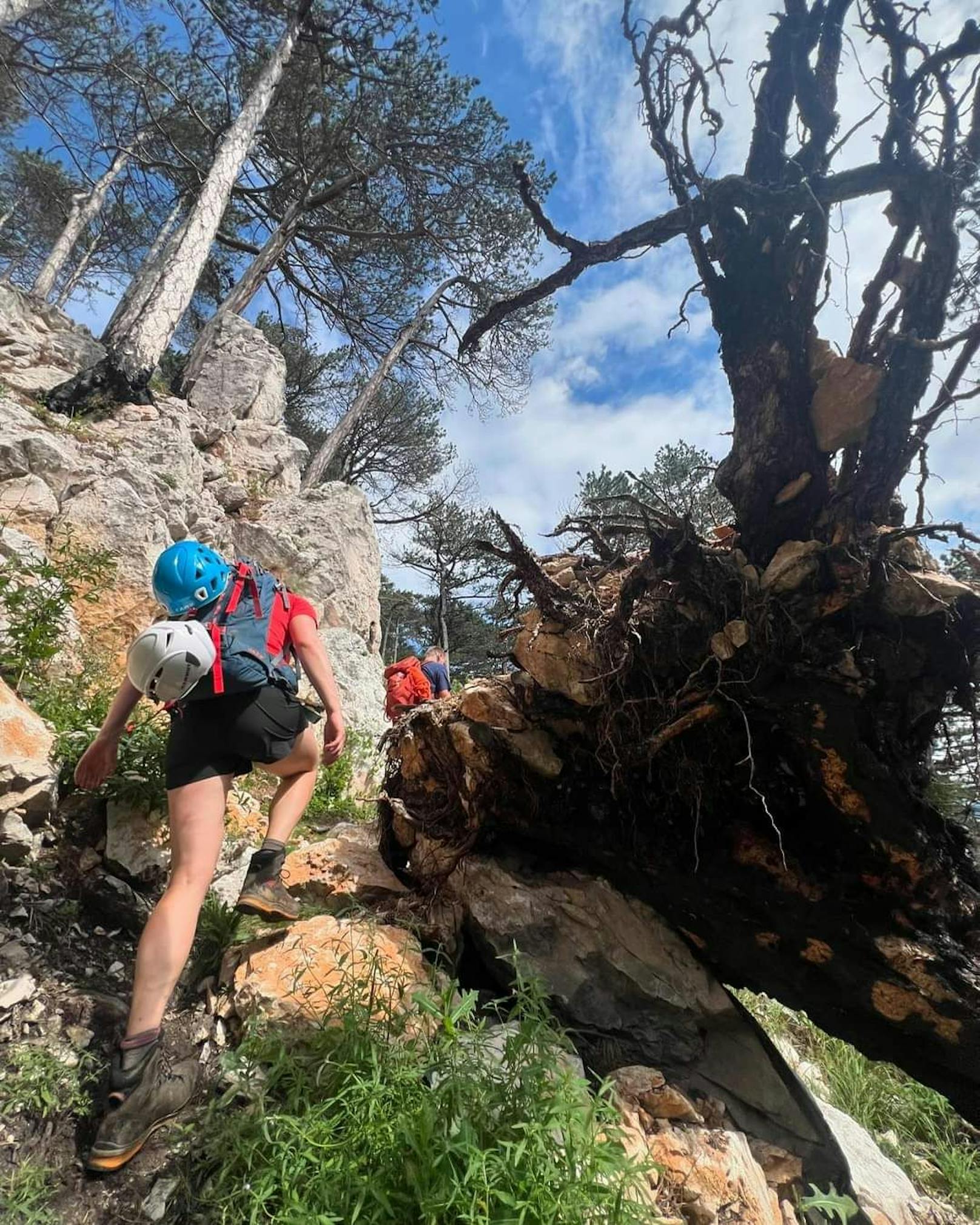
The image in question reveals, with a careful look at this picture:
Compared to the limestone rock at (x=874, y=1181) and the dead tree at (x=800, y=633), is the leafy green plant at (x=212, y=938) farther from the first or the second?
the limestone rock at (x=874, y=1181)

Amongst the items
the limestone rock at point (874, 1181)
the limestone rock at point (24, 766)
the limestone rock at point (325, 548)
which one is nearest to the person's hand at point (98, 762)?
the limestone rock at point (24, 766)

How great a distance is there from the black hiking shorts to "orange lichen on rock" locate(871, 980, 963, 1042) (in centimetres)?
242

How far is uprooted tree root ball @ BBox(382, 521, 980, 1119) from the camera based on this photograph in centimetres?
207

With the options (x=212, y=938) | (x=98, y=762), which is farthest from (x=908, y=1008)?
(x=98, y=762)

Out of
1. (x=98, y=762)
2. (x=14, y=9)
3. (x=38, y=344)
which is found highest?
(x=14, y=9)

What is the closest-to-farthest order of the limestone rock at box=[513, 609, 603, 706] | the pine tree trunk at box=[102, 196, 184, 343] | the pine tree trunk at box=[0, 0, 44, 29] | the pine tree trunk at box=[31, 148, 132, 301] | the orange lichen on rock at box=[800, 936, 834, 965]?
1. the orange lichen on rock at box=[800, 936, 834, 965]
2. the limestone rock at box=[513, 609, 603, 706]
3. the pine tree trunk at box=[0, 0, 44, 29]
4. the pine tree trunk at box=[102, 196, 184, 343]
5. the pine tree trunk at box=[31, 148, 132, 301]

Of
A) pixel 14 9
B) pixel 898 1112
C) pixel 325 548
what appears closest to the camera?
pixel 898 1112

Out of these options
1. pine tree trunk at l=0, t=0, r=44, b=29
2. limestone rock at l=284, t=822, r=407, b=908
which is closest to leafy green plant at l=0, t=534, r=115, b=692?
limestone rock at l=284, t=822, r=407, b=908

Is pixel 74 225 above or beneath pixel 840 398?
above

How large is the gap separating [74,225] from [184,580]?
17.0 metres

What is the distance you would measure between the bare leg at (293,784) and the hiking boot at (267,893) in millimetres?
83

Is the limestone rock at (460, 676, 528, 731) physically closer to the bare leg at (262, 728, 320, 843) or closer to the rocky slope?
the rocky slope

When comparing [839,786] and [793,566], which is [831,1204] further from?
[793,566]

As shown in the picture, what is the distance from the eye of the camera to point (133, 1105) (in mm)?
1514
